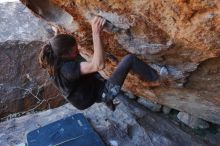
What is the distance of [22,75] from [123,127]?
2.11m

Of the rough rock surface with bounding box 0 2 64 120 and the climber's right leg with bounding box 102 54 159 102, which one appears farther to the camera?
the rough rock surface with bounding box 0 2 64 120

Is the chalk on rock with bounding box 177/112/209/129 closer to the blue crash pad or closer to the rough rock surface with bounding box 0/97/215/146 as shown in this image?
the rough rock surface with bounding box 0/97/215/146

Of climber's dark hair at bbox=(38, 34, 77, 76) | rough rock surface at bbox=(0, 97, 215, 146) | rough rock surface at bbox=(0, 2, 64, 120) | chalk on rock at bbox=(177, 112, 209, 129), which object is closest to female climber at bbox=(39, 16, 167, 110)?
climber's dark hair at bbox=(38, 34, 77, 76)

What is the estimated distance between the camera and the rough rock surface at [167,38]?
2.38m

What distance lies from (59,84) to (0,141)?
4.33 ft

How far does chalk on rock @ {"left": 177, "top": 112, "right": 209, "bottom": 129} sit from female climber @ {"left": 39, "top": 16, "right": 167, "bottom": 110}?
114cm

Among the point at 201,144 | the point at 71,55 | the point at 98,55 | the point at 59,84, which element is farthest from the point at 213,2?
the point at 201,144

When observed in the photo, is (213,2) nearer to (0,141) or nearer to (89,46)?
(89,46)

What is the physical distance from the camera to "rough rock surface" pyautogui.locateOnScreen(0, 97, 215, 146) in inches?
151

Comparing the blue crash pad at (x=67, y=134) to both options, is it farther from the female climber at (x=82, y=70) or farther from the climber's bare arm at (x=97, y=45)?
the climber's bare arm at (x=97, y=45)

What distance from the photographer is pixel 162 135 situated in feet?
12.8

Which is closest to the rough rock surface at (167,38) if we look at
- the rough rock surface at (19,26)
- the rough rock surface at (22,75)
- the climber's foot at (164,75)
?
the climber's foot at (164,75)

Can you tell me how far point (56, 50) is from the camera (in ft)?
9.98

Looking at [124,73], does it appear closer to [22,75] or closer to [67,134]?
[67,134]
